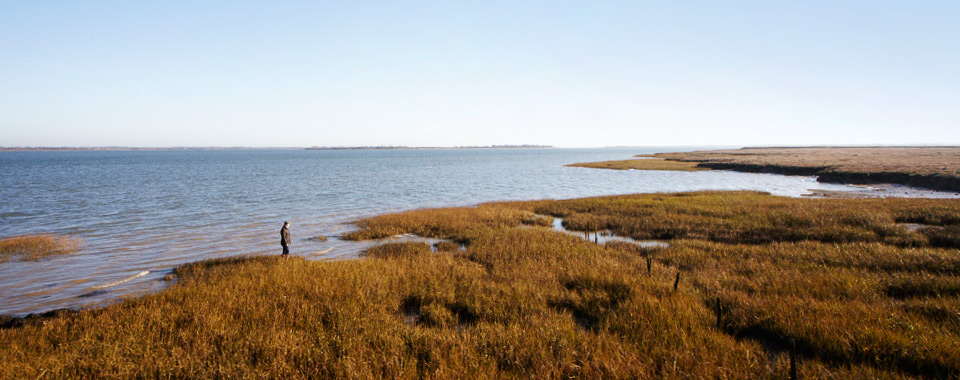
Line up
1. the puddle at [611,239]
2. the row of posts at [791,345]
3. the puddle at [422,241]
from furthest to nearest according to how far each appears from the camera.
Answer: the puddle at [422,241] → the puddle at [611,239] → the row of posts at [791,345]

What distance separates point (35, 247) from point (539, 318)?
71.8 feet

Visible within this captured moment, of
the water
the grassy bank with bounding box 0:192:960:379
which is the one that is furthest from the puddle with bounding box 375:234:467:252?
the grassy bank with bounding box 0:192:960:379

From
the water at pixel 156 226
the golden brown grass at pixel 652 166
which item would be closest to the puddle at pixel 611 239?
the water at pixel 156 226

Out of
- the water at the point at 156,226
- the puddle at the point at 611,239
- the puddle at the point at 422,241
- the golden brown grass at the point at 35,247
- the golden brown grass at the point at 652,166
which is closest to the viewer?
the water at the point at 156,226

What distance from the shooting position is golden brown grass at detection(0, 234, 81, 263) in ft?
54.6

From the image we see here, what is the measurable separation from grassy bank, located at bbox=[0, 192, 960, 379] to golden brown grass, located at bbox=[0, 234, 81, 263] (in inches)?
312

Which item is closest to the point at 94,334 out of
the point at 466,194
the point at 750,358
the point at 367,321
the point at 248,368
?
the point at 248,368

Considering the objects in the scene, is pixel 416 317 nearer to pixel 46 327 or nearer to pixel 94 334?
pixel 94 334

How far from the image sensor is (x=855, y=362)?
626 cm

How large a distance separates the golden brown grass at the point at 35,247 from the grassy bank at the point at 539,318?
7913 mm

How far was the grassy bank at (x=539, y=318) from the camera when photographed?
6344mm

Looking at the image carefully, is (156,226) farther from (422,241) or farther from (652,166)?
(652,166)

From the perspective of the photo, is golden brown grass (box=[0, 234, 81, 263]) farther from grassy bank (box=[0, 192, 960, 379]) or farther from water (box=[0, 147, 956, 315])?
grassy bank (box=[0, 192, 960, 379])

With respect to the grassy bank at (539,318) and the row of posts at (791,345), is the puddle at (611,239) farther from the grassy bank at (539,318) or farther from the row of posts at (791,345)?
the row of posts at (791,345)
